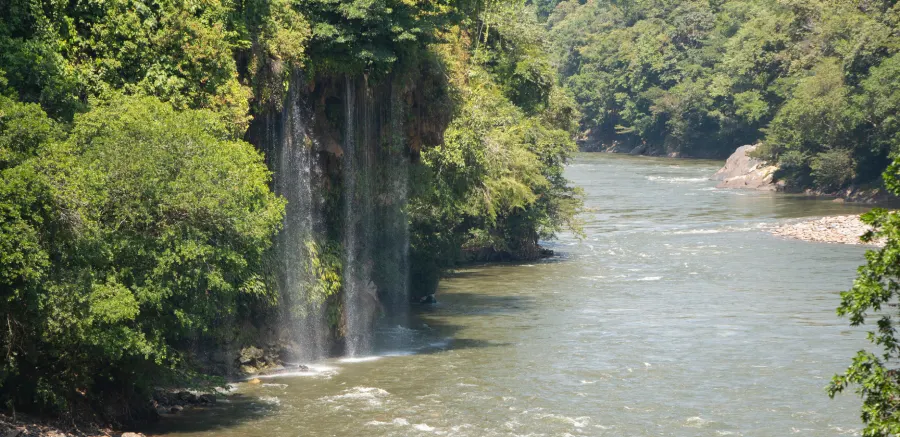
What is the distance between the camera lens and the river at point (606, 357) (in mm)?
24750

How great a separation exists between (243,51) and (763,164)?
67821 millimetres

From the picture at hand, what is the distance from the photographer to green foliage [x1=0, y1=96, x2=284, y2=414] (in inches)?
734

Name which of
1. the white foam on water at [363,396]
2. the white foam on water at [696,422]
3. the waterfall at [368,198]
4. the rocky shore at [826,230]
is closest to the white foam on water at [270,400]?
the white foam on water at [363,396]

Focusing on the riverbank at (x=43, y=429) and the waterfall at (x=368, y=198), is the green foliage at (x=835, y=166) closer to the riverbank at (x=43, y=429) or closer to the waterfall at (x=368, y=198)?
the waterfall at (x=368, y=198)

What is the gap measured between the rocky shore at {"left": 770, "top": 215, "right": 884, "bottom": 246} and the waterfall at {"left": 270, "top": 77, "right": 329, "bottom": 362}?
33.9 m

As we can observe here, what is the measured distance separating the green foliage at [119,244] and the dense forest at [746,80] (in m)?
57.4

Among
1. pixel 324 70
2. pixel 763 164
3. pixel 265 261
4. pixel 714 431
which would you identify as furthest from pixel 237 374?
pixel 763 164

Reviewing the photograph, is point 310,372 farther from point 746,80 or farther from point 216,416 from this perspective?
point 746,80

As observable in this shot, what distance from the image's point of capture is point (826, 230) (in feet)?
194

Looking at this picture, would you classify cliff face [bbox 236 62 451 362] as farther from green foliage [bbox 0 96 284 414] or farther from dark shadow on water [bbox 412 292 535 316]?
green foliage [bbox 0 96 284 414]

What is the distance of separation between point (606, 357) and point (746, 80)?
7678cm

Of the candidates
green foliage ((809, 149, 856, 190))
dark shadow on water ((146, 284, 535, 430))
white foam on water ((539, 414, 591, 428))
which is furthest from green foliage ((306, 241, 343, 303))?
green foliage ((809, 149, 856, 190))

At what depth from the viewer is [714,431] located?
2444cm

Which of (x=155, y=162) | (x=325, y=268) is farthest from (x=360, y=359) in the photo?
(x=155, y=162)
